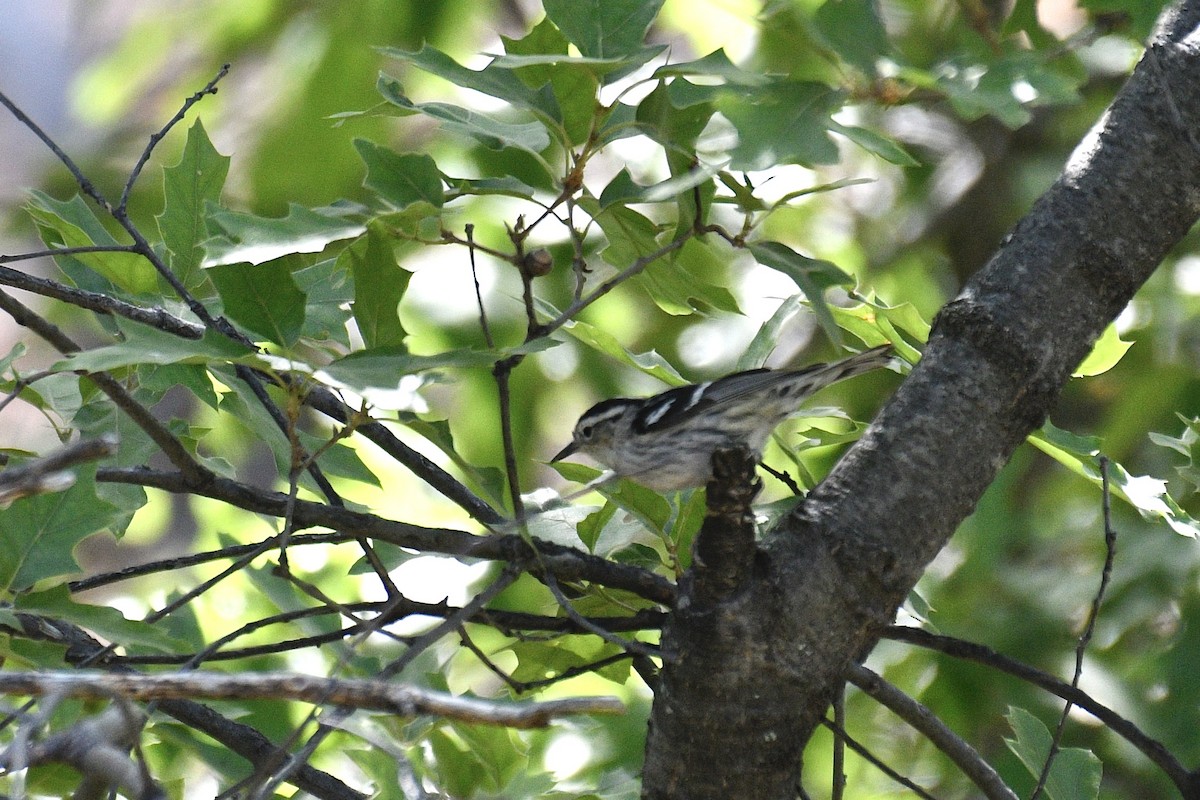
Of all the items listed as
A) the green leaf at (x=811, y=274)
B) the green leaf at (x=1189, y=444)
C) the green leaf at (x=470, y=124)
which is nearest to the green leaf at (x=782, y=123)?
the green leaf at (x=811, y=274)

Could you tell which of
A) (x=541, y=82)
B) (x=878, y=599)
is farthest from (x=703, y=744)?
(x=541, y=82)

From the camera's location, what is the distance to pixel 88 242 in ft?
5.84

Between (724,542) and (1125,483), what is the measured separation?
0.70m

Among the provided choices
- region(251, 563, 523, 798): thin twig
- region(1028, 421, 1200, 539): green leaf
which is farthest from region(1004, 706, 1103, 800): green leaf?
region(251, 563, 523, 798): thin twig

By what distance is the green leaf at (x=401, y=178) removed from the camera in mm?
1436

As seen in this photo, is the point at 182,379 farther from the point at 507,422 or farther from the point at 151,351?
the point at 507,422

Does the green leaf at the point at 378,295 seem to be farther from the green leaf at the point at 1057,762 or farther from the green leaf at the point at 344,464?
the green leaf at the point at 1057,762

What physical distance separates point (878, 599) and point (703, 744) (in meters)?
0.30

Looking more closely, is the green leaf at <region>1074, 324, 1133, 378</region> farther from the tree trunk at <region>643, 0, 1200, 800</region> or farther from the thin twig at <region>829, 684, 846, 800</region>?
the thin twig at <region>829, 684, 846, 800</region>

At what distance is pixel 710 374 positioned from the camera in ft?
12.5

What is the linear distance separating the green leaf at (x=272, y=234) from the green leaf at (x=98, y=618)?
0.47 metres

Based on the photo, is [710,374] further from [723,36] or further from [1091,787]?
[1091,787]

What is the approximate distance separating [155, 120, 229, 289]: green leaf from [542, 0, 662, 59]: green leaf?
0.57m

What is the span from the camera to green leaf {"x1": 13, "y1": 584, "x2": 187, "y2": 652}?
1447 mm
